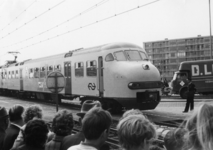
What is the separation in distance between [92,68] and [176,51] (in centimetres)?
11962

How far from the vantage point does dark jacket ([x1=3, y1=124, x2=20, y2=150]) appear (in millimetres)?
4551

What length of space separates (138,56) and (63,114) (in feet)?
36.5

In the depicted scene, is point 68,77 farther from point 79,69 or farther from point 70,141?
point 70,141

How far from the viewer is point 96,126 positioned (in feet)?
9.57

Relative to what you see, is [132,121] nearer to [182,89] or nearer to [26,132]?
[26,132]

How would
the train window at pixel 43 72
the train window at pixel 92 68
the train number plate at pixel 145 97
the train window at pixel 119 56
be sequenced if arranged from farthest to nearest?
the train window at pixel 43 72 < the train window at pixel 92 68 < the train window at pixel 119 56 < the train number plate at pixel 145 97

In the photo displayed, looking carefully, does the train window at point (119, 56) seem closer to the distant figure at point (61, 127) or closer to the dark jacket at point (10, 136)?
the dark jacket at point (10, 136)

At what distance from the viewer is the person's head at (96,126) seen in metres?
2.91

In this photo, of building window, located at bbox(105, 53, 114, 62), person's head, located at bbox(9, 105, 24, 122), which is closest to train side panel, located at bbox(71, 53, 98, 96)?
building window, located at bbox(105, 53, 114, 62)

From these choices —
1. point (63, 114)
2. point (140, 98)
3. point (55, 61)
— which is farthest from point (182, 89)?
point (63, 114)

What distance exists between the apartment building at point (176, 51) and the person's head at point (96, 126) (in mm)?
126460

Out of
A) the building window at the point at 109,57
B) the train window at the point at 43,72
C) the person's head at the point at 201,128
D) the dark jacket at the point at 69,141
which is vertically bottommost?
the dark jacket at the point at 69,141

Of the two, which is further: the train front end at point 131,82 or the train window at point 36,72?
the train window at point 36,72

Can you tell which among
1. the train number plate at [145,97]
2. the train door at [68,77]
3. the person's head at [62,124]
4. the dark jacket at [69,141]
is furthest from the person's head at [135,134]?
the train door at [68,77]
